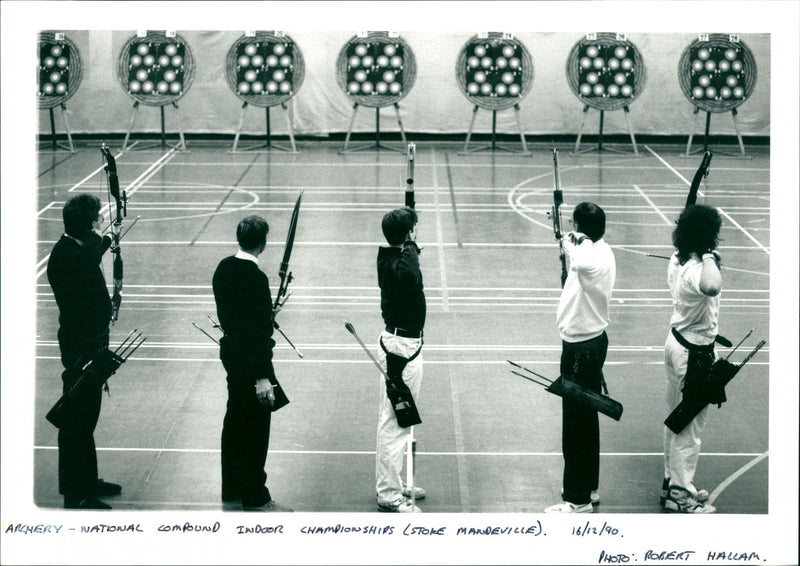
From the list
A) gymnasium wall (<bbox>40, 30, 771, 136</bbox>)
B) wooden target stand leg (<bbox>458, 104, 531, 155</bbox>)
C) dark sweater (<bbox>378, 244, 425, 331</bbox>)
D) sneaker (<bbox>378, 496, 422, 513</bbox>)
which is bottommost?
sneaker (<bbox>378, 496, 422, 513</bbox>)

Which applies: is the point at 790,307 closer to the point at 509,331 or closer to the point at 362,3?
the point at 362,3

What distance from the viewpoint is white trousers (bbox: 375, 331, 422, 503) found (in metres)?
5.48

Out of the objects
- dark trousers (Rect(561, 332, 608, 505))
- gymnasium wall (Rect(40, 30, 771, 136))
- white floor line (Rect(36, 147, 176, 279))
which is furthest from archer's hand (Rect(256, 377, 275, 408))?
gymnasium wall (Rect(40, 30, 771, 136))

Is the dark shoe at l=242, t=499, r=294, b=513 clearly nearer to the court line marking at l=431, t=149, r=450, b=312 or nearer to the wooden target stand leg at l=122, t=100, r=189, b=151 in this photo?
the court line marking at l=431, t=149, r=450, b=312

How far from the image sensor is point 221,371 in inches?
296

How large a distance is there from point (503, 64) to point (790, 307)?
12560 millimetres

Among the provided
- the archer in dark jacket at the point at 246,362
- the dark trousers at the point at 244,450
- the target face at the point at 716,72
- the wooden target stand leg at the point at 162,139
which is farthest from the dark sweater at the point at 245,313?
the target face at the point at 716,72

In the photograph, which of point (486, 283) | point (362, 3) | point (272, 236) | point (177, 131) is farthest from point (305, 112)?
point (362, 3)

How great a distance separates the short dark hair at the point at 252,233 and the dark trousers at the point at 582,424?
1631 mm

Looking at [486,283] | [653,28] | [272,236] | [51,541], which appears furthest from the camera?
[272,236]

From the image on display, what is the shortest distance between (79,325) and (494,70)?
40.9ft

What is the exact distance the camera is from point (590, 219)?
5.37m

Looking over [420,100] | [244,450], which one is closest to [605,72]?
[420,100]

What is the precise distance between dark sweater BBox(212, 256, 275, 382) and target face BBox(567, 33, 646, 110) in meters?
12.3
